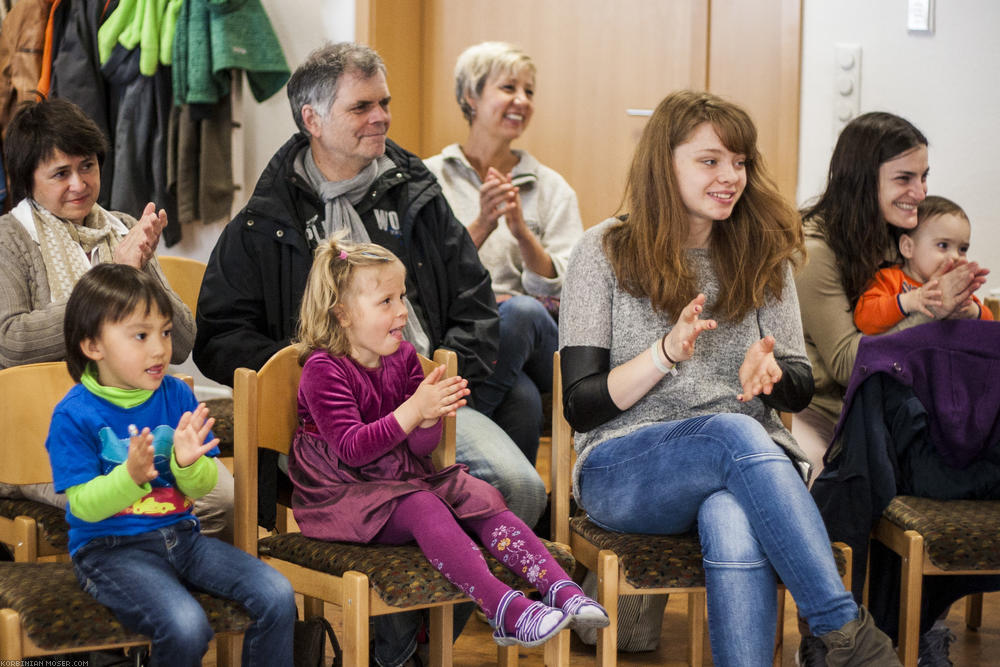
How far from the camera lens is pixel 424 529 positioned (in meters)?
1.85

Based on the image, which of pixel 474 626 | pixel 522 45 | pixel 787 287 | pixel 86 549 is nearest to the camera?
pixel 86 549

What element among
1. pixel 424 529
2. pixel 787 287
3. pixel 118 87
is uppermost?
pixel 118 87

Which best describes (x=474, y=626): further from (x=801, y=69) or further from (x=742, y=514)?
(x=801, y=69)

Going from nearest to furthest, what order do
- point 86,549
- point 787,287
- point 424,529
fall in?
point 86,549 < point 424,529 < point 787,287

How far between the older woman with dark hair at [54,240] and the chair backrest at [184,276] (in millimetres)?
487

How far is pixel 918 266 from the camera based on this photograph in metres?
2.58

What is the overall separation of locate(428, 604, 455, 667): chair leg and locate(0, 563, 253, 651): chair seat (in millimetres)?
381

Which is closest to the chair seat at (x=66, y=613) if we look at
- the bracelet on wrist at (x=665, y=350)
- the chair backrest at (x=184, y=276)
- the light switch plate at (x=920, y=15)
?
the bracelet on wrist at (x=665, y=350)

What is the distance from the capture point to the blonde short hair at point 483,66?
10.7 feet

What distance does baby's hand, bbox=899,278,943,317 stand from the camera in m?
2.34

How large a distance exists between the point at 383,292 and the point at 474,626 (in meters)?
0.95

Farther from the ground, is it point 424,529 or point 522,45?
point 522,45

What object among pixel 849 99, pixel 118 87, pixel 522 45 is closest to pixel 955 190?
pixel 849 99

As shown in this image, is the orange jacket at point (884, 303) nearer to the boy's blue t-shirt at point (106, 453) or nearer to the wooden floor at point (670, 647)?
the wooden floor at point (670, 647)
